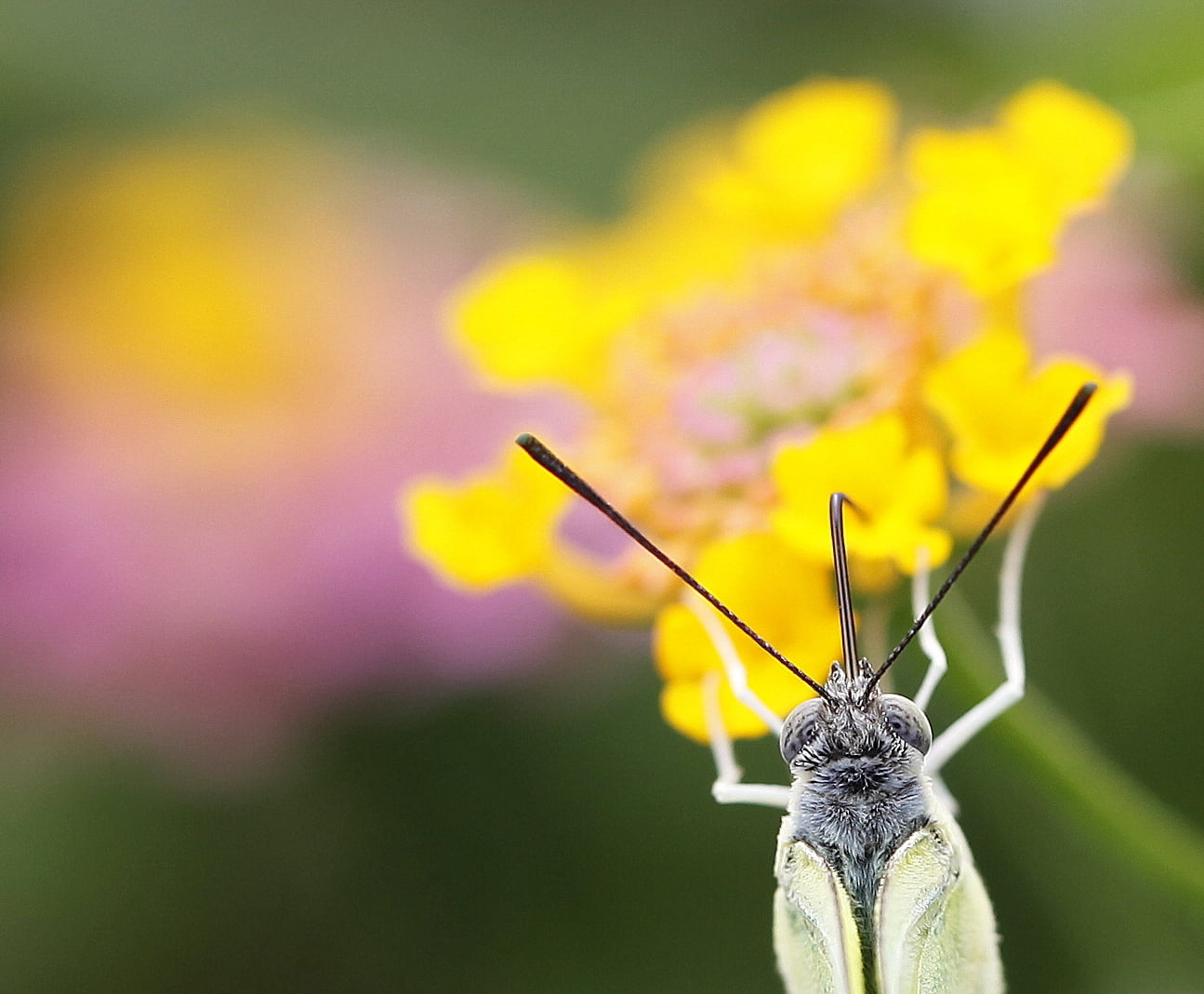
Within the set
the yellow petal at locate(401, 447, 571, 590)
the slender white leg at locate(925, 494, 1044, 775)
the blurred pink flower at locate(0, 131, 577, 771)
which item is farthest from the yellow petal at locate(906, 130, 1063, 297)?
the blurred pink flower at locate(0, 131, 577, 771)

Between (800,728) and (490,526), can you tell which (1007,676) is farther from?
(490,526)

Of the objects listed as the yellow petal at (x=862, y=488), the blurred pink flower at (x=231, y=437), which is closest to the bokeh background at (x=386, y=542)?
the blurred pink flower at (x=231, y=437)

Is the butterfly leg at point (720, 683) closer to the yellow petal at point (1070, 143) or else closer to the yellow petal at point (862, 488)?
the yellow petal at point (862, 488)

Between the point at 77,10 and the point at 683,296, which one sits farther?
the point at 77,10

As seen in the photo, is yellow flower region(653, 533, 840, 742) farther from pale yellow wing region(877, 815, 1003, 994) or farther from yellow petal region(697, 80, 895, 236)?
yellow petal region(697, 80, 895, 236)

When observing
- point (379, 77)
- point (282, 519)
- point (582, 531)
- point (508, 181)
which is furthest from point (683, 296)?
point (379, 77)

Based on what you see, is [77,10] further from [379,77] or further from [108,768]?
[108,768]
